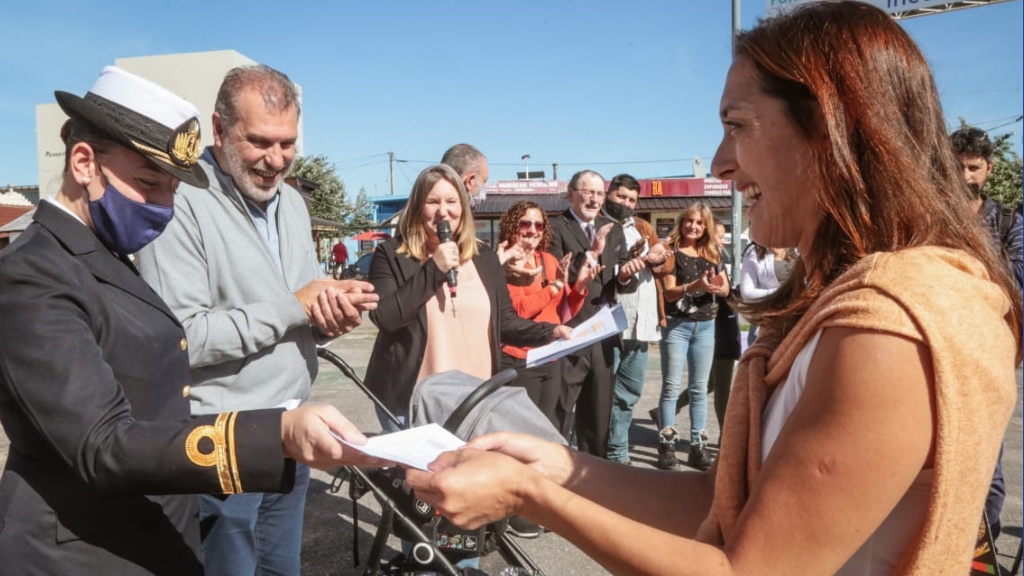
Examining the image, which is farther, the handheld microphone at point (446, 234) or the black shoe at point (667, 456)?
the black shoe at point (667, 456)

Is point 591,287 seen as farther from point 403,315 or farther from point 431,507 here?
point 431,507

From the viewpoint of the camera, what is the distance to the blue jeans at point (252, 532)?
2283mm

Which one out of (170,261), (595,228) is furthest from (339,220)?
(170,261)

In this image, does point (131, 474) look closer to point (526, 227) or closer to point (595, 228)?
point (526, 227)

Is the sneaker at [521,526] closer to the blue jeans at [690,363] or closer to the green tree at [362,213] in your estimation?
the blue jeans at [690,363]

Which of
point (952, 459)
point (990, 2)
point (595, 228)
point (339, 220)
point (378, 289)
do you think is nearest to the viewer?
point (952, 459)

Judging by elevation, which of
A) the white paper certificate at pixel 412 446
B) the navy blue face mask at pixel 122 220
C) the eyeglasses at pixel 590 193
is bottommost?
the white paper certificate at pixel 412 446

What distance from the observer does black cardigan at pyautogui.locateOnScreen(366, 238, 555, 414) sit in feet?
10.7

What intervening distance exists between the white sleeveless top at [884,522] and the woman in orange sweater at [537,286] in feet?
10.3

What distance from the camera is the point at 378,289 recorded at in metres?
3.51

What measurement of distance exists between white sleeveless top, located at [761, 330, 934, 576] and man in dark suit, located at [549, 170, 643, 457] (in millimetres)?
3475

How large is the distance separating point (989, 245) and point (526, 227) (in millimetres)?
3609

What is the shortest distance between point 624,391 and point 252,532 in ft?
11.3

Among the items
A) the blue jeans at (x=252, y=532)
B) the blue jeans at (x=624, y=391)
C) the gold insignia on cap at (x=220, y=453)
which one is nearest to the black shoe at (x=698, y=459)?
the blue jeans at (x=624, y=391)
